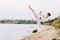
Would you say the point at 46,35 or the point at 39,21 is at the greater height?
the point at 39,21

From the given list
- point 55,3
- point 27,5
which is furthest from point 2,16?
point 55,3

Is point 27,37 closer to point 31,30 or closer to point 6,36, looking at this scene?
point 31,30

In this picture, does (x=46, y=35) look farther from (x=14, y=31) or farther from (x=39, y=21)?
(x=14, y=31)

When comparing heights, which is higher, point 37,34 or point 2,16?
point 2,16

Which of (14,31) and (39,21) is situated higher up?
(39,21)

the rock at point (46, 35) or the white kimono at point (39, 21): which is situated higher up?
the white kimono at point (39, 21)

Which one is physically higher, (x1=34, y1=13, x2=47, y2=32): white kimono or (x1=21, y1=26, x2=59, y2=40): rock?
(x1=34, y1=13, x2=47, y2=32): white kimono

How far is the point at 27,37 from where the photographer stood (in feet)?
5.01

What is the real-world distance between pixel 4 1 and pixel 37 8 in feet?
1.25

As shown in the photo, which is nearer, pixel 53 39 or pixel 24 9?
pixel 53 39

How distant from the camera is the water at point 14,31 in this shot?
1.54 meters

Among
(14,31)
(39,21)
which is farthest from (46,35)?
(14,31)

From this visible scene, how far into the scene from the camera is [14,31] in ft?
5.13

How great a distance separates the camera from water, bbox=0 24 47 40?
1541mm
